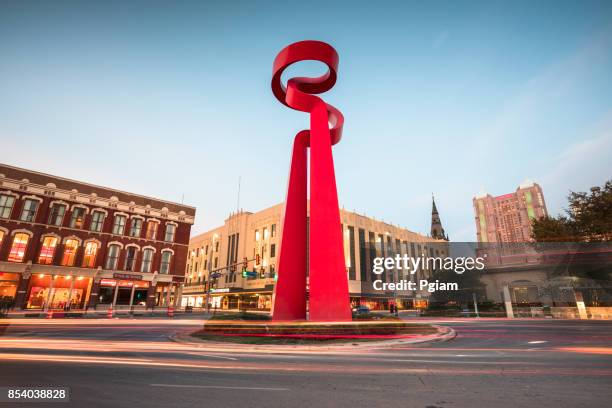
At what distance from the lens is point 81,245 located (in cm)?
4256

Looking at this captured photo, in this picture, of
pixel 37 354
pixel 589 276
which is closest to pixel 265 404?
pixel 37 354

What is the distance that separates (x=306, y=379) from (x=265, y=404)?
209 centimetres

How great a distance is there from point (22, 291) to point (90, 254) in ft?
25.9

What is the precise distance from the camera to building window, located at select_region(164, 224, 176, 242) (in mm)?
49438

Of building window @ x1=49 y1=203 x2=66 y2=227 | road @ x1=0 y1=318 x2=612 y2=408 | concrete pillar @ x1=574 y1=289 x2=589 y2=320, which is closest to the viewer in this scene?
road @ x1=0 y1=318 x2=612 y2=408

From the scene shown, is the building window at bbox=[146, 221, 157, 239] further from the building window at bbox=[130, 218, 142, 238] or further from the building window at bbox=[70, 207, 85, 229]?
the building window at bbox=[70, 207, 85, 229]

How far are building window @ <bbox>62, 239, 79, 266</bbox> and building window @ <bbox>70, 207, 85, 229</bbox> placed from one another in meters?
2.13

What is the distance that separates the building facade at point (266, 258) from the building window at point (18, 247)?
2427cm

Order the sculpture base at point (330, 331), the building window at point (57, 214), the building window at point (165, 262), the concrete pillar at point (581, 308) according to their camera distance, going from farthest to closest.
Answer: the building window at point (165, 262) < the building window at point (57, 214) < the concrete pillar at point (581, 308) < the sculpture base at point (330, 331)

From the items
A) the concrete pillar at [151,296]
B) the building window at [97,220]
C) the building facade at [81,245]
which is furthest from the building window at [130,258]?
the building window at [97,220]

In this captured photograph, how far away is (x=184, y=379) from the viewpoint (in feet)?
22.7

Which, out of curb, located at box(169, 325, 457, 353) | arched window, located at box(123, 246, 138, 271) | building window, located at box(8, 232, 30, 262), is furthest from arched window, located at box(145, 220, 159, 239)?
curb, located at box(169, 325, 457, 353)

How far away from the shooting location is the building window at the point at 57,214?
136 ft

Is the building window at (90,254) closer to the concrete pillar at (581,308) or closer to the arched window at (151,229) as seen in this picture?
the arched window at (151,229)
